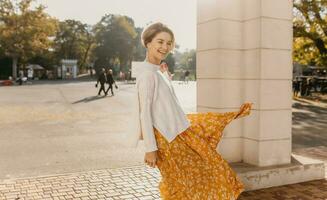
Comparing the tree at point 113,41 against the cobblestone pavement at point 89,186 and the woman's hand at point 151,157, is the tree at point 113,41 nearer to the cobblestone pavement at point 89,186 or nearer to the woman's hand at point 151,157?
the cobblestone pavement at point 89,186

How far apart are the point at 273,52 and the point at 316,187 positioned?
1845 millimetres

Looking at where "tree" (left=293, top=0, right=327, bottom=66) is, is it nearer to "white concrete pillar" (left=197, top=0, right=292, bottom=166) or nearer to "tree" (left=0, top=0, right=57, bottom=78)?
"white concrete pillar" (left=197, top=0, right=292, bottom=166)

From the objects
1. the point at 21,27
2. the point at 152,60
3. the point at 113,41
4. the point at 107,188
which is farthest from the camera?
the point at 113,41

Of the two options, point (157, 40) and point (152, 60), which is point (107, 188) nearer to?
point (152, 60)

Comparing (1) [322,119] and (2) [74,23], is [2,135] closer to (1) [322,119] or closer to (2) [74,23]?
(1) [322,119]

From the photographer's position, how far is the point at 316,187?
5.05 metres

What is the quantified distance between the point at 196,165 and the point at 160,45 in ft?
3.43

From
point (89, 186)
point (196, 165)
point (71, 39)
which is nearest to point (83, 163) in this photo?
point (89, 186)

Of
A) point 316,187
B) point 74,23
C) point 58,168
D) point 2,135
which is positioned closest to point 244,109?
point 316,187

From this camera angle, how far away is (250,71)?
5.18m

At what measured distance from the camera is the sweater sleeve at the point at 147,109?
3.01m

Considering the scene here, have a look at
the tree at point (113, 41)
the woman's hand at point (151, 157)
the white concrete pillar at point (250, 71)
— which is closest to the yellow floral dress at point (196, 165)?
the woman's hand at point (151, 157)

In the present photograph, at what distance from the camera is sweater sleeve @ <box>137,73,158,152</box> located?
9.89ft

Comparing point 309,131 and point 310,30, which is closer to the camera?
point 309,131
